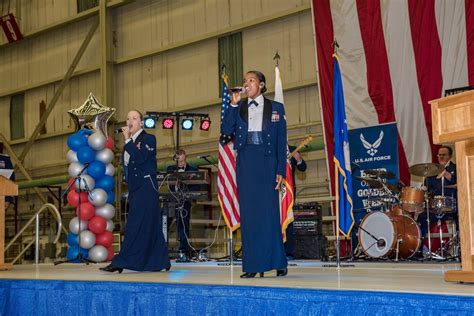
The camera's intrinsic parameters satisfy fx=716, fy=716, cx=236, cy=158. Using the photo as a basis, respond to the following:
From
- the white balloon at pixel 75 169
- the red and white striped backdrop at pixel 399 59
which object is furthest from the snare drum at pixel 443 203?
the white balloon at pixel 75 169

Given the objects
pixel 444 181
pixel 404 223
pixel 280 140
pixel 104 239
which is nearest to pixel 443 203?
pixel 404 223

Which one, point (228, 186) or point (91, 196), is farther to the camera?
point (91, 196)

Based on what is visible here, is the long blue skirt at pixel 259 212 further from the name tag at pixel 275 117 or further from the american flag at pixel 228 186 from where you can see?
the american flag at pixel 228 186

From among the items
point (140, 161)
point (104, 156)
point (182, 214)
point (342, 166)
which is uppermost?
point (104, 156)

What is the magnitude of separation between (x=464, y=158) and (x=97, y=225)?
754cm

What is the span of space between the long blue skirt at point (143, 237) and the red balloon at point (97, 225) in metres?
3.86

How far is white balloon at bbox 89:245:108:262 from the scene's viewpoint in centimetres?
1084

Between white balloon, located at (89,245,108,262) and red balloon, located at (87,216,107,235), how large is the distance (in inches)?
9.3

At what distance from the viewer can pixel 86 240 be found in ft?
35.5

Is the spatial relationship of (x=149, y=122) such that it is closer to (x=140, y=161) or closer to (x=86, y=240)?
(x=86, y=240)

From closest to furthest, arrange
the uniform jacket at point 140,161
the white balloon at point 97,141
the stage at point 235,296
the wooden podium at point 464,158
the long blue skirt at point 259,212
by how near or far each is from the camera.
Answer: the stage at point 235,296 < the wooden podium at point 464,158 < the long blue skirt at point 259,212 < the uniform jacket at point 140,161 < the white balloon at point 97,141

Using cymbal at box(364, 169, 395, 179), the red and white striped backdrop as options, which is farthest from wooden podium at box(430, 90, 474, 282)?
the red and white striped backdrop

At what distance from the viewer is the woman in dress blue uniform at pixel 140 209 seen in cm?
704

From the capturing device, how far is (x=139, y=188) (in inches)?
284
